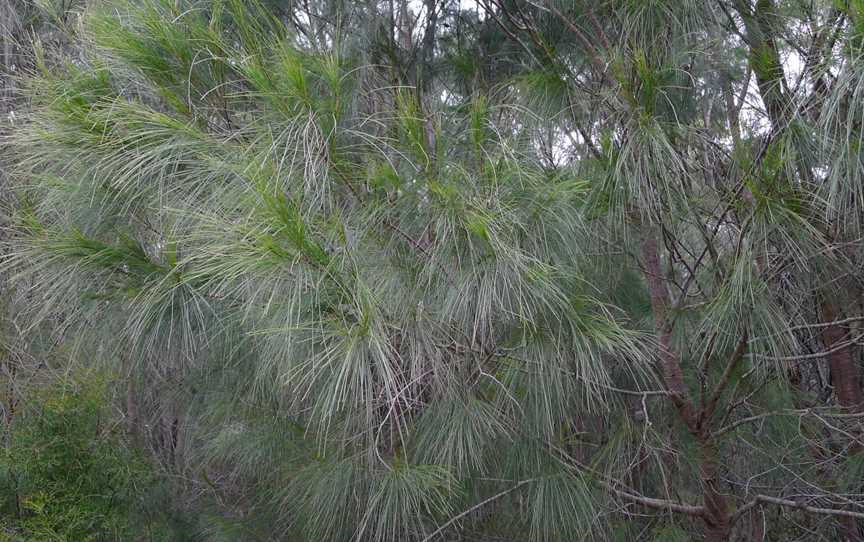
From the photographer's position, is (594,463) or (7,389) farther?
(7,389)

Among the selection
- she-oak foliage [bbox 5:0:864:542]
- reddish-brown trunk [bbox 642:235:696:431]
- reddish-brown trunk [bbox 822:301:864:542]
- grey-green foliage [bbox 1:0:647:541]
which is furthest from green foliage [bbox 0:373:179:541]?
reddish-brown trunk [bbox 822:301:864:542]

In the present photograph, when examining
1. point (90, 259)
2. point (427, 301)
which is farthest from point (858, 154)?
point (90, 259)

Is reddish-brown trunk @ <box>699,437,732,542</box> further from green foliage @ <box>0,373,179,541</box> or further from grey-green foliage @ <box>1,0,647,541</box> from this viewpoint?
green foliage @ <box>0,373,179,541</box>

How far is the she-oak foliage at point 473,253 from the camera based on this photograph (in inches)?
67.8

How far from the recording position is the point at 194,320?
Answer: 211cm

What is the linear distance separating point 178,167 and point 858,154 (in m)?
1.55

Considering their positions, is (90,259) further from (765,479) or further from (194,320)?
(765,479)

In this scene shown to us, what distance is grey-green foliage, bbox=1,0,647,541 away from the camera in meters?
1.69

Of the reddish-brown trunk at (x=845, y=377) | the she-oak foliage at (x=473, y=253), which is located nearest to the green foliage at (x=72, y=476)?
the she-oak foliage at (x=473, y=253)

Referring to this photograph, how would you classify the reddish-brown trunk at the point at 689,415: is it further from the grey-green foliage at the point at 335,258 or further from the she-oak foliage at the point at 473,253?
the grey-green foliage at the point at 335,258

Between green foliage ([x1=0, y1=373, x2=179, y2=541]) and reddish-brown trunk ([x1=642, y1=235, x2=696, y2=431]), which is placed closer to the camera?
reddish-brown trunk ([x1=642, y1=235, x2=696, y2=431])

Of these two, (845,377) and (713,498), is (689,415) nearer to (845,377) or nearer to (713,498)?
(713,498)

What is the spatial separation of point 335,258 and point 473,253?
282mm

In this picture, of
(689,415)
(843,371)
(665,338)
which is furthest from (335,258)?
(843,371)
